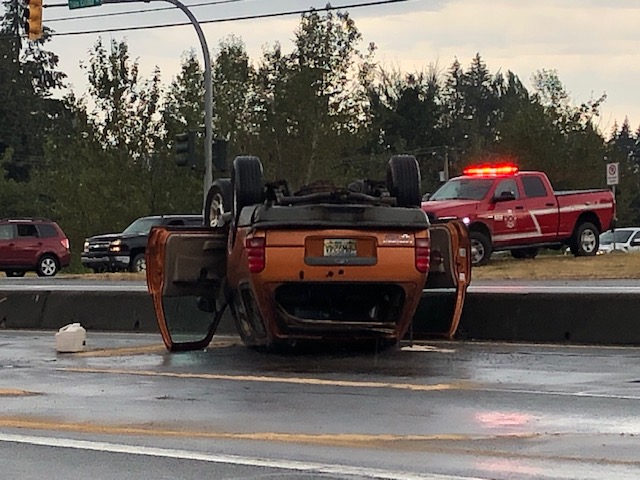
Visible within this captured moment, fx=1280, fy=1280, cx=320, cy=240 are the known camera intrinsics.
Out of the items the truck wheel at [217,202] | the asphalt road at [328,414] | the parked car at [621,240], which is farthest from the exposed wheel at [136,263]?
the asphalt road at [328,414]

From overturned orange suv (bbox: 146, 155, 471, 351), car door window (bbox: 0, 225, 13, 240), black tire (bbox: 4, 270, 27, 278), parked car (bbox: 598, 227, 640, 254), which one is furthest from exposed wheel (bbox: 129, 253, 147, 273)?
overturned orange suv (bbox: 146, 155, 471, 351)

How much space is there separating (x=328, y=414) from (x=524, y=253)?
1851 cm

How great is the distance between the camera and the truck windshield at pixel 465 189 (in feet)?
79.3

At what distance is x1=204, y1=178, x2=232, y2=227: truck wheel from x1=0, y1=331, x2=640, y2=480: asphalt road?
4.98ft

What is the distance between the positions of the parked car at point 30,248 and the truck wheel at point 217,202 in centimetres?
2296

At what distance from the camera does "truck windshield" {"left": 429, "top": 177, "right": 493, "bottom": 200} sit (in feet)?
79.3

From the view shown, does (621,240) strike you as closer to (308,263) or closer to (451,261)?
(451,261)

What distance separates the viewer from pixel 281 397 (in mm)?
9250

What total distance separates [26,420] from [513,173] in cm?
1757

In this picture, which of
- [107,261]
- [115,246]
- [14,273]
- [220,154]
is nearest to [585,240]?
[220,154]

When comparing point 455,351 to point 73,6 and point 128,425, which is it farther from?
point 73,6

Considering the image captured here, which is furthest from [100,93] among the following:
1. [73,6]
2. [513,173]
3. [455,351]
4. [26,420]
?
[26,420]

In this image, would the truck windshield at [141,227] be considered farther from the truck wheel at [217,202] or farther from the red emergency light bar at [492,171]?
the truck wheel at [217,202]

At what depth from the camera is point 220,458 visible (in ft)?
22.6
